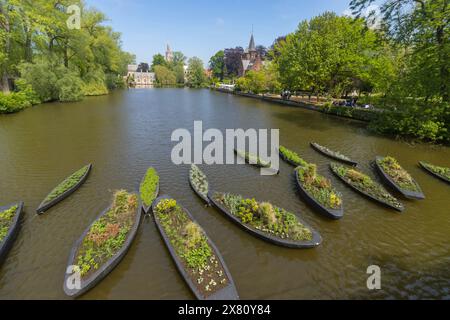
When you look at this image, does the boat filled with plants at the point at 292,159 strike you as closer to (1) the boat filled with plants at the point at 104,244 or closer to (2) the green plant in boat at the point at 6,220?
(1) the boat filled with plants at the point at 104,244

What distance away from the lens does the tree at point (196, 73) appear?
118m

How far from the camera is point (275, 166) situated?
16.6 meters

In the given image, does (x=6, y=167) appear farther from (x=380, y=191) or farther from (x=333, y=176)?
(x=380, y=191)

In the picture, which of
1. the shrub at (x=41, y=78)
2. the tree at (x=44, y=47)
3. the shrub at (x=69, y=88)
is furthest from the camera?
the shrub at (x=69, y=88)

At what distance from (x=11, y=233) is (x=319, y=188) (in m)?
14.5

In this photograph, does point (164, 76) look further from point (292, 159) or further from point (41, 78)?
point (292, 159)

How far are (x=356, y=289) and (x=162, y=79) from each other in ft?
424

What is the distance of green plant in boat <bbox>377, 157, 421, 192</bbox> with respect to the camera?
1323cm

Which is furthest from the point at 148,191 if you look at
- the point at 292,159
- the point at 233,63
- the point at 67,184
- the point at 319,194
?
the point at 233,63

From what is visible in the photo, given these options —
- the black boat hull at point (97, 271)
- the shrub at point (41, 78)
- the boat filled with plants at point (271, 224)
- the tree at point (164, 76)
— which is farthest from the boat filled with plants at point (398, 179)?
the tree at point (164, 76)

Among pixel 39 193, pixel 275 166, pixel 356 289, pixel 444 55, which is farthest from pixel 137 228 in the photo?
pixel 444 55

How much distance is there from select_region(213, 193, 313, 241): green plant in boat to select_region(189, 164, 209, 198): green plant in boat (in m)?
2.33

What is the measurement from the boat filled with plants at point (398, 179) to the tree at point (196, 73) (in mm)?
113551

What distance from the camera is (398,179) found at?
14.0 meters
